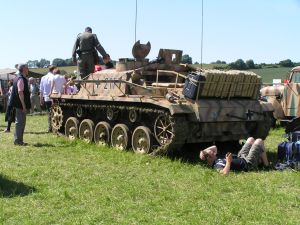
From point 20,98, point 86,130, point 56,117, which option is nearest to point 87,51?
point 56,117

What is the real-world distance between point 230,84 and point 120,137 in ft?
8.49


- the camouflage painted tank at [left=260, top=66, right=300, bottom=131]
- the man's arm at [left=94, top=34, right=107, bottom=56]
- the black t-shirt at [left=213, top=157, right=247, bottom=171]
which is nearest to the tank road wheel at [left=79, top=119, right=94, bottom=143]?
the man's arm at [left=94, top=34, right=107, bottom=56]

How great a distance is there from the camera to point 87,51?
1337cm

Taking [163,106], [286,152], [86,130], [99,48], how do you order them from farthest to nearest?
[99,48], [86,130], [163,106], [286,152]

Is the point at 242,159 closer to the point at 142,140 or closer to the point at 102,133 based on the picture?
the point at 142,140

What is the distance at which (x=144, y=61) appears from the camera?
38.9 ft

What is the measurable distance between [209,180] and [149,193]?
1.22 meters

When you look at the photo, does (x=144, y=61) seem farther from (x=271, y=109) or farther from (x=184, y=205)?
(x=184, y=205)

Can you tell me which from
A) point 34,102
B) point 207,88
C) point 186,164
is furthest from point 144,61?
point 34,102

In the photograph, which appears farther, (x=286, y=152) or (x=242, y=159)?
(x=286, y=152)

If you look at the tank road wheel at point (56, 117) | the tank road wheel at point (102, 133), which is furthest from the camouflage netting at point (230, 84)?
the tank road wheel at point (56, 117)

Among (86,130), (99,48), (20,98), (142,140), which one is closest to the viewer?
(142,140)

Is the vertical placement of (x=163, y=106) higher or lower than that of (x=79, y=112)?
higher

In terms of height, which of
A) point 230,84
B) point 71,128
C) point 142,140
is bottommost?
point 71,128
